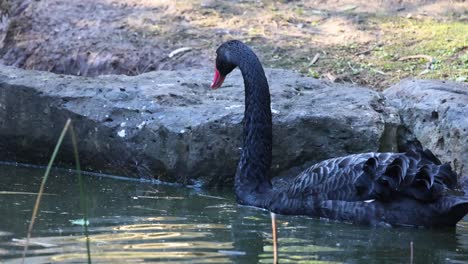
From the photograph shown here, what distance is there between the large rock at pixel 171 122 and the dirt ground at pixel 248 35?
1.75 metres

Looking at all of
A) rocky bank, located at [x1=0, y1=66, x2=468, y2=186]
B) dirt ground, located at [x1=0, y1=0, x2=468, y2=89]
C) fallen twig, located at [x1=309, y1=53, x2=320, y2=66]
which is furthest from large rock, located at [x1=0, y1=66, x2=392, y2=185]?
dirt ground, located at [x1=0, y1=0, x2=468, y2=89]

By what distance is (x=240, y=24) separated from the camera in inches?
408

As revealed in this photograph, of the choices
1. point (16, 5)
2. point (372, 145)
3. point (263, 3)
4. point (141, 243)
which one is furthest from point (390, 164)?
point (16, 5)

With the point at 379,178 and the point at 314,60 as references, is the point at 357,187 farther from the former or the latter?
the point at 314,60

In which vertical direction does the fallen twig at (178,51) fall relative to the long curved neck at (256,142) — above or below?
above

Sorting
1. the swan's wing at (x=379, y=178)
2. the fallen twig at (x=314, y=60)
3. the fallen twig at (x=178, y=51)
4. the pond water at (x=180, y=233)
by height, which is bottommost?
the pond water at (x=180, y=233)

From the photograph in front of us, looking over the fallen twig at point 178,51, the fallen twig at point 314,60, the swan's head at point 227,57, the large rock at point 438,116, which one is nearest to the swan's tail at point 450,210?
the large rock at point 438,116

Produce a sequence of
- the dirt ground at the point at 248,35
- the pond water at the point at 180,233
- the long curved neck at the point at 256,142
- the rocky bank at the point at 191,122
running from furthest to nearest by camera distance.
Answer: the dirt ground at the point at 248,35
the rocky bank at the point at 191,122
the long curved neck at the point at 256,142
the pond water at the point at 180,233

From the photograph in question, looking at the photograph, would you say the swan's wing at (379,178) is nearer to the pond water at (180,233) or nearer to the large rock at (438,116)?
the pond water at (180,233)

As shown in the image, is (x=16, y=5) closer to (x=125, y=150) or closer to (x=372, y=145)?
(x=125, y=150)

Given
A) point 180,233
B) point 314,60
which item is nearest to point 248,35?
point 314,60

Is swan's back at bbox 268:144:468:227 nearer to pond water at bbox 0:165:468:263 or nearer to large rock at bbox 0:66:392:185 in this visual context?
pond water at bbox 0:165:468:263

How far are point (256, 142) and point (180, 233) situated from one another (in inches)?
54.0

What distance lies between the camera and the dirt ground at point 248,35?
930 centimetres
